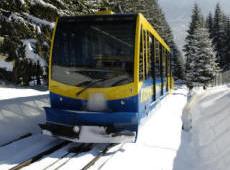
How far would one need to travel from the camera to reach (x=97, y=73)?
34.5ft

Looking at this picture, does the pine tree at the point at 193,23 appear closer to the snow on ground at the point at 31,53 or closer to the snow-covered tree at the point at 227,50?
the snow-covered tree at the point at 227,50

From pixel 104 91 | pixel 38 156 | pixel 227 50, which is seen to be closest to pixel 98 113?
pixel 104 91

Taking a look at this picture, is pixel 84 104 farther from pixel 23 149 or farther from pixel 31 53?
pixel 31 53

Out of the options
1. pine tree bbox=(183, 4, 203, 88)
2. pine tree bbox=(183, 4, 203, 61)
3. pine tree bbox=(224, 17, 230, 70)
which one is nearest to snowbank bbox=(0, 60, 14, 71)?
pine tree bbox=(183, 4, 203, 88)

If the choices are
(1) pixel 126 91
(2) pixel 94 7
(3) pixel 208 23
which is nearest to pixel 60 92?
(1) pixel 126 91

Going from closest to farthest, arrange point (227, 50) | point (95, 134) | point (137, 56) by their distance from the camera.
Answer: point (95, 134) < point (137, 56) < point (227, 50)

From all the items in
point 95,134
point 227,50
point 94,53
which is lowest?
point 95,134

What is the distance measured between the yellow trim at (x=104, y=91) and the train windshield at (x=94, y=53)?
10cm

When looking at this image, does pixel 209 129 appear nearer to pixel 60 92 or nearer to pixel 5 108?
pixel 60 92

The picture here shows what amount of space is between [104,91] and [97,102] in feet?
1.04

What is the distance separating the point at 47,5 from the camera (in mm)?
21938

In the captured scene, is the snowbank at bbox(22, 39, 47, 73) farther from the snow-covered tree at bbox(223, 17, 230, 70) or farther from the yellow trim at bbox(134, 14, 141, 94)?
the snow-covered tree at bbox(223, 17, 230, 70)

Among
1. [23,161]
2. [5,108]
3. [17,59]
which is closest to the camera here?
[23,161]

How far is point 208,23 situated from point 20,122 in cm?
8390
